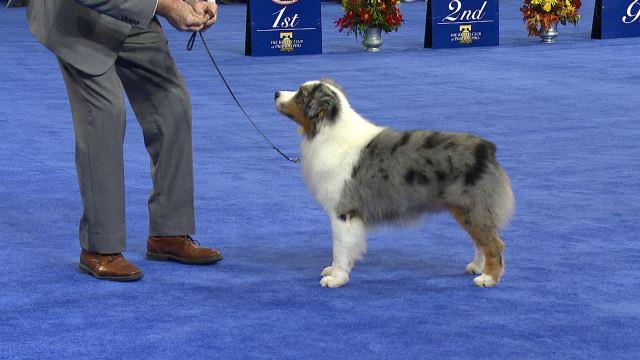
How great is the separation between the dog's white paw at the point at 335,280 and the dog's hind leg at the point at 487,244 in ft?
1.53

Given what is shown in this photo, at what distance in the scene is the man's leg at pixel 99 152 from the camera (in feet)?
13.6

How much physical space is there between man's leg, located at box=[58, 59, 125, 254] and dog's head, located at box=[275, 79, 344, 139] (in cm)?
63

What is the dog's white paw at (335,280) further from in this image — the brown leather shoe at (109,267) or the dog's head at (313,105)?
the brown leather shoe at (109,267)

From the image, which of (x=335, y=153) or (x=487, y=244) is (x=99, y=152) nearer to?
(x=335, y=153)

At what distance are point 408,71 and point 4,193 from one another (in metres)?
5.63

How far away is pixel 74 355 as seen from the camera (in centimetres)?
331

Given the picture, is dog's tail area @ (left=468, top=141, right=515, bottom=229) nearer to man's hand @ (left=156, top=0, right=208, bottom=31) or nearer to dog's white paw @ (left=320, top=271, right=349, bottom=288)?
dog's white paw @ (left=320, top=271, right=349, bottom=288)

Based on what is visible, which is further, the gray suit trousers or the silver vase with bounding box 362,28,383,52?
the silver vase with bounding box 362,28,383,52

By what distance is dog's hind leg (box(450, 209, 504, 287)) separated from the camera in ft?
13.2

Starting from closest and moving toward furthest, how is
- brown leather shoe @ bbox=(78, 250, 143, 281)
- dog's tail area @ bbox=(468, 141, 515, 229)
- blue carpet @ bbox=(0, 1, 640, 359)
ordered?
blue carpet @ bbox=(0, 1, 640, 359) → dog's tail area @ bbox=(468, 141, 515, 229) → brown leather shoe @ bbox=(78, 250, 143, 281)

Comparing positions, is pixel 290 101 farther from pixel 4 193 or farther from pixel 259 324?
pixel 4 193

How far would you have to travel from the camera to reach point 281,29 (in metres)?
12.1

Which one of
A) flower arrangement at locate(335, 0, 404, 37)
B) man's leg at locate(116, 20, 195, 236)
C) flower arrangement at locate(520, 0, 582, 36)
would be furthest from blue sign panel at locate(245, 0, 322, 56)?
man's leg at locate(116, 20, 195, 236)

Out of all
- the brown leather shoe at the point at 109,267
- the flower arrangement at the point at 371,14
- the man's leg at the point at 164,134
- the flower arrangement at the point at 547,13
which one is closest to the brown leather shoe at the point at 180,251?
the man's leg at the point at 164,134
